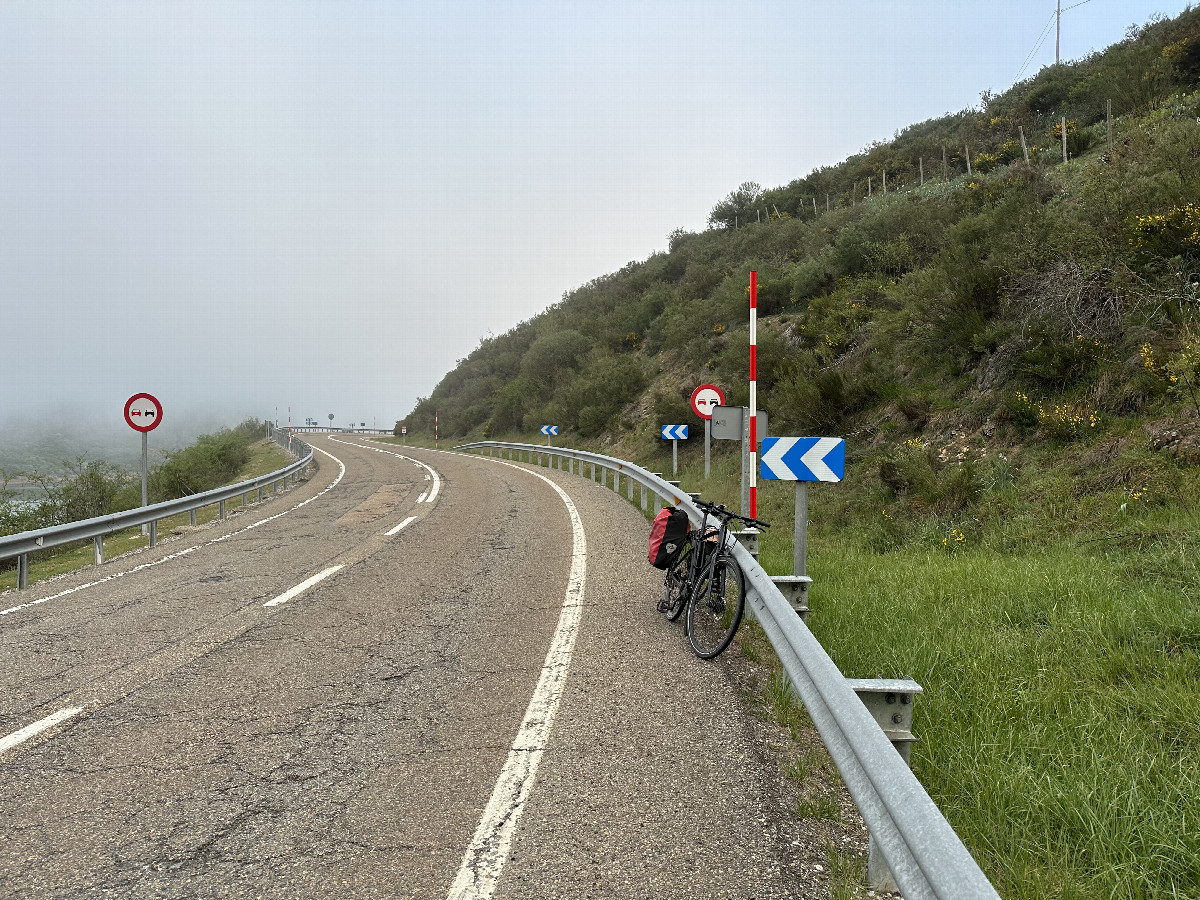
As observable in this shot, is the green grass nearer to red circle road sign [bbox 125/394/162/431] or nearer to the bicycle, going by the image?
the bicycle

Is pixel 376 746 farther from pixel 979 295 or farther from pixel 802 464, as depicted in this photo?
pixel 979 295

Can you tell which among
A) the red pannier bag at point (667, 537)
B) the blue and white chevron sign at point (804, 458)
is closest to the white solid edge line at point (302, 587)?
the red pannier bag at point (667, 537)

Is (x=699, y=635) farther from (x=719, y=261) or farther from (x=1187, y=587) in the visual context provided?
(x=719, y=261)

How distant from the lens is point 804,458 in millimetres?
5664

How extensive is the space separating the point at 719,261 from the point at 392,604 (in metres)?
30.6

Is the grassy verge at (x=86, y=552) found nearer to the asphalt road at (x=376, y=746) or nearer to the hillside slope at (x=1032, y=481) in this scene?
the asphalt road at (x=376, y=746)

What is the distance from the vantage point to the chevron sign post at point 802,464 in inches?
217

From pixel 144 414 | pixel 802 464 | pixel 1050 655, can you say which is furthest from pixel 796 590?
pixel 144 414

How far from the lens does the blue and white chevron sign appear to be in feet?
18.1

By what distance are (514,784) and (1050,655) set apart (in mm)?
3258

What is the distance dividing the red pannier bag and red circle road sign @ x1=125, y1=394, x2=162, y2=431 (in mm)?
10781

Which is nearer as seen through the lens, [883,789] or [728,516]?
[883,789]

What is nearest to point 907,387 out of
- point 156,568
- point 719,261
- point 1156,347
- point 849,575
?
point 1156,347

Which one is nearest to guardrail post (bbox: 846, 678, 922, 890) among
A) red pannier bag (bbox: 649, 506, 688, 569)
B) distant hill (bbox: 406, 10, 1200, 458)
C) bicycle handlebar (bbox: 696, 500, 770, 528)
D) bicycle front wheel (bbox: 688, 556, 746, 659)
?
bicycle front wheel (bbox: 688, 556, 746, 659)
